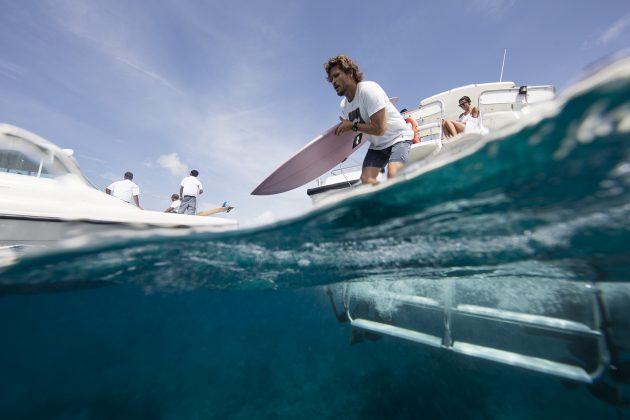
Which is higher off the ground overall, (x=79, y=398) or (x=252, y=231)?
(x=252, y=231)

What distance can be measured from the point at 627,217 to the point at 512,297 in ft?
17.8

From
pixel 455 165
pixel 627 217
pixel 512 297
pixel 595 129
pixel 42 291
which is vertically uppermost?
pixel 595 129

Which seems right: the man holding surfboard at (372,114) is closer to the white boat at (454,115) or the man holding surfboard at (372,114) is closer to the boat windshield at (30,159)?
Answer: the white boat at (454,115)

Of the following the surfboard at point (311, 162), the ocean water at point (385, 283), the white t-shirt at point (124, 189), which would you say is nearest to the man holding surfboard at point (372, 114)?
the ocean water at point (385, 283)

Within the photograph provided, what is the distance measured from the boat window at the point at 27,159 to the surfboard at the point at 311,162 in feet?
10.7

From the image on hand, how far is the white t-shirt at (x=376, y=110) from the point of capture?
2.59m

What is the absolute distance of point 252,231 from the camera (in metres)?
2.97

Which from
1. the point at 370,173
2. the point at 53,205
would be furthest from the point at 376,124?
the point at 53,205

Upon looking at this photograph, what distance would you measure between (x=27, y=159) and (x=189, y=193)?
426 centimetres

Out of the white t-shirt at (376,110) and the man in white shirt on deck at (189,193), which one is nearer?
the white t-shirt at (376,110)

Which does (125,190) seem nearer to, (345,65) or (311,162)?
(311,162)

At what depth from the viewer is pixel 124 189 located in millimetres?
6773

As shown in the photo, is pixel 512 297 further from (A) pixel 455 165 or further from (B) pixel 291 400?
(A) pixel 455 165

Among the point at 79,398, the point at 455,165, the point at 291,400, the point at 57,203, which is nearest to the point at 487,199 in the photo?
the point at 455,165
